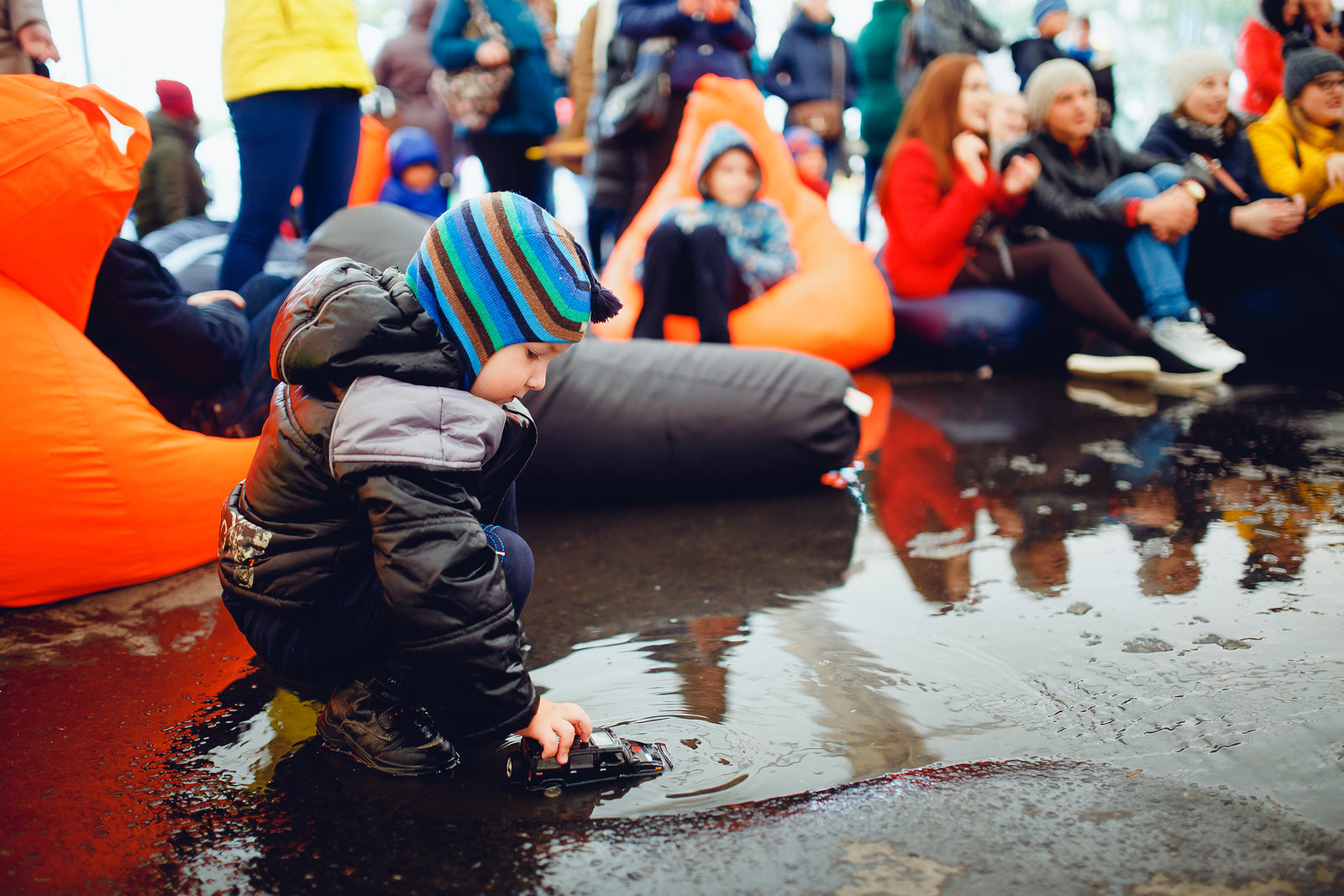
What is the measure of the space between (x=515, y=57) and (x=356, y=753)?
4.29 m

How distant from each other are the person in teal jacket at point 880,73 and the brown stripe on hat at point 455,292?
5596 millimetres

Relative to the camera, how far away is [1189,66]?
190 inches

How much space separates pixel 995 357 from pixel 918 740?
3.39 meters

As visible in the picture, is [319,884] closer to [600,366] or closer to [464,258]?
[464,258]

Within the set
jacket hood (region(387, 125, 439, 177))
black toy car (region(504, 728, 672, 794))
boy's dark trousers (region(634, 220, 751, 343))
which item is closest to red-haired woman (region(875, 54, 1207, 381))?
boy's dark trousers (region(634, 220, 751, 343))

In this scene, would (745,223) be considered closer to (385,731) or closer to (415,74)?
(385,731)

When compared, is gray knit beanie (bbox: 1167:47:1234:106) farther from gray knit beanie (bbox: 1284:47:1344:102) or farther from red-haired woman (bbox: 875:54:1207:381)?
red-haired woman (bbox: 875:54:1207:381)

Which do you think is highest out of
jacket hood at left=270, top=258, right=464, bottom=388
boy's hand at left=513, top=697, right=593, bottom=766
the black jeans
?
jacket hood at left=270, top=258, right=464, bottom=388

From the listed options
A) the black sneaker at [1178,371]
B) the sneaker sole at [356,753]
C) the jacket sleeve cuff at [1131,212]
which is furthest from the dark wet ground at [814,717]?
the jacket sleeve cuff at [1131,212]

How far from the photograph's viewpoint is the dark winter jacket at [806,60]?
255 inches

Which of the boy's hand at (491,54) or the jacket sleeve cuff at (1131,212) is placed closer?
the jacket sleeve cuff at (1131,212)

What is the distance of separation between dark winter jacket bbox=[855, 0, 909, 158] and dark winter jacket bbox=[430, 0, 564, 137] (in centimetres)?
237

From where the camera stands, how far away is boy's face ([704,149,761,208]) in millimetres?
4383

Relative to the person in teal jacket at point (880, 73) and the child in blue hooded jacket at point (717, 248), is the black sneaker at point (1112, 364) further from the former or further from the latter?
the person in teal jacket at point (880, 73)
